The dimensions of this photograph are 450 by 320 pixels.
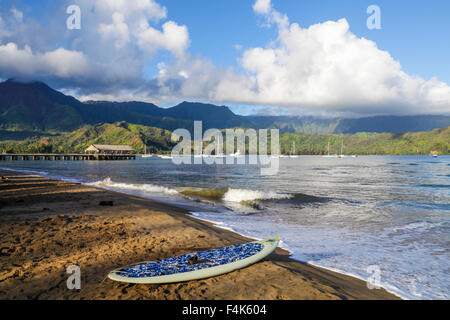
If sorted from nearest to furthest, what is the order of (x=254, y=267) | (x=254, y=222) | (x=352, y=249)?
(x=254, y=267), (x=352, y=249), (x=254, y=222)

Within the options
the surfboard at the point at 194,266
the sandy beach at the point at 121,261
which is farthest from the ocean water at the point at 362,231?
the surfboard at the point at 194,266

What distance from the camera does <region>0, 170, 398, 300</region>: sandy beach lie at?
20.7 ft

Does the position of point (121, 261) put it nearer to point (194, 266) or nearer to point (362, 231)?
point (194, 266)

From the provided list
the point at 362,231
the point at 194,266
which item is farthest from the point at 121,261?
the point at 362,231

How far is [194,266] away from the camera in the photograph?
7.53 meters

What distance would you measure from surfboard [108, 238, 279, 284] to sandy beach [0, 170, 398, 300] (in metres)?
0.18

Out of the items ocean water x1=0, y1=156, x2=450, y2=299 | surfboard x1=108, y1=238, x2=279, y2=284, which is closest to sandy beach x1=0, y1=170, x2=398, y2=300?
surfboard x1=108, y1=238, x2=279, y2=284

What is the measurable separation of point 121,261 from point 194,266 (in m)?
2.42

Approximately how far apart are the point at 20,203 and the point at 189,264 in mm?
16051

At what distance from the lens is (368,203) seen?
23.9 m
